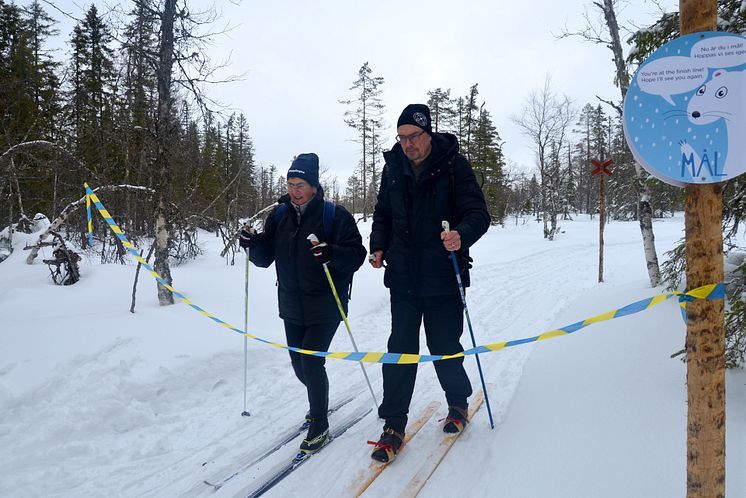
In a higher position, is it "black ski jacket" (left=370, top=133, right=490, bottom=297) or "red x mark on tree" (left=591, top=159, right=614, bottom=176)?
"red x mark on tree" (left=591, top=159, right=614, bottom=176)

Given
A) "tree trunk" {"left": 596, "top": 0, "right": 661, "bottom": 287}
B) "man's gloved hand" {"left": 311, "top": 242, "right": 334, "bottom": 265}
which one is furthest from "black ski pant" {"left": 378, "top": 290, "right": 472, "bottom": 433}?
"tree trunk" {"left": 596, "top": 0, "right": 661, "bottom": 287}

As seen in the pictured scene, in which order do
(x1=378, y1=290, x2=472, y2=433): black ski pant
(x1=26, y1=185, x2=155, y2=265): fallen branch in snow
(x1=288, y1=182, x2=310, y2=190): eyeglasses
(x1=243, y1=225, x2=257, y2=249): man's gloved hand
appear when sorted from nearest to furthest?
(x1=378, y1=290, x2=472, y2=433): black ski pant → (x1=288, y1=182, x2=310, y2=190): eyeglasses → (x1=243, y1=225, x2=257, y2=249): man's gloved hand → (x1=26, y1=185, x2=155, y2=265): fallen branch in snow

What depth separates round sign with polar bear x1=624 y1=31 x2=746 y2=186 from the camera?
1663 mm

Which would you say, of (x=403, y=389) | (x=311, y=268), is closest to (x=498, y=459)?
(x=403, y=389)

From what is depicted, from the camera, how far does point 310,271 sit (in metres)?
3.38

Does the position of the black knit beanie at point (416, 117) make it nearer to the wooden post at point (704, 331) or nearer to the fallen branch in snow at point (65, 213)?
the wooden post at point (704, 331)

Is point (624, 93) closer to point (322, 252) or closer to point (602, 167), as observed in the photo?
point (602, 167)

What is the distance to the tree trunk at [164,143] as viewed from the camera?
7430 millimetres

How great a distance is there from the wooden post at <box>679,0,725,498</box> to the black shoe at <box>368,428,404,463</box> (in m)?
1.88

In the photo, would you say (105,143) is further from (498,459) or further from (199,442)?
(498,459)

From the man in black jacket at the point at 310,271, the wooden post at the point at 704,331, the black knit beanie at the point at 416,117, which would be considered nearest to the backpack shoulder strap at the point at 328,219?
the man in black jacket at the point at 310,271

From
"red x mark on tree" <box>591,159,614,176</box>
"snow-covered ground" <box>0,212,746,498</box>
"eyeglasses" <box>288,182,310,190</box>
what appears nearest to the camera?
"snow-covered ground" <box>0,212,746,498</box>

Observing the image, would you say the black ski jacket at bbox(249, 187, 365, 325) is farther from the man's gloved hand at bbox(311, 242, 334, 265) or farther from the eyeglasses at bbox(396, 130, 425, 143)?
the eyeglasses at bbox(396, 130, 425, 143)

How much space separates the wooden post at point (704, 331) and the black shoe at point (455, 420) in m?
1.74
